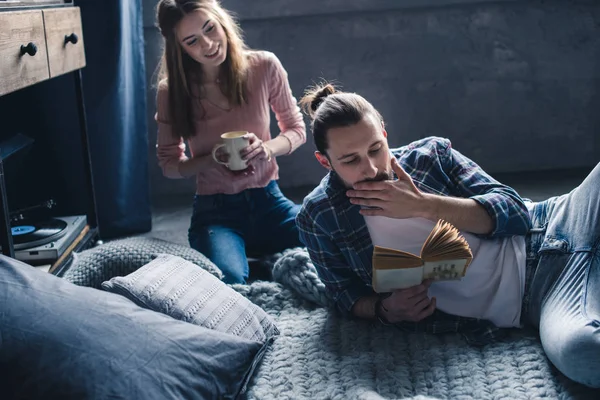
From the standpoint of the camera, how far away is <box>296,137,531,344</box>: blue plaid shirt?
1466 mm

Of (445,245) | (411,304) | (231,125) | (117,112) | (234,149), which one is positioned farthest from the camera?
(117,112)

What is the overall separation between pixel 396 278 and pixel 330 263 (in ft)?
0.78

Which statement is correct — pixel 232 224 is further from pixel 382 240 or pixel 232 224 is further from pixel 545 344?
pixel 545 344

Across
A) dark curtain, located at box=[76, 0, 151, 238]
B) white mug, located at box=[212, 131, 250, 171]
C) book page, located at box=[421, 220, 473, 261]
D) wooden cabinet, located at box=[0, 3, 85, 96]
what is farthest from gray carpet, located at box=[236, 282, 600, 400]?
dark curtain, located at box=[76, 0, 151, 238]

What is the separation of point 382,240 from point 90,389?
70cm

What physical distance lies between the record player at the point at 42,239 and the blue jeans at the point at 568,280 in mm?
1311

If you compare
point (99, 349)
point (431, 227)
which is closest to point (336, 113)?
point (431, 227)

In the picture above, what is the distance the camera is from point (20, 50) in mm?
1636

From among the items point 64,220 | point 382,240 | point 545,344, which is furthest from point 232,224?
point 545,344

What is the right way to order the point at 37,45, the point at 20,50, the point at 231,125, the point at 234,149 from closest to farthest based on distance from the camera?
1. the point at 20,50
2. the point at 37,45
3. the point at 234,149
4. the point at 231,125

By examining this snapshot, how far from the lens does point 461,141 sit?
3.13 metres

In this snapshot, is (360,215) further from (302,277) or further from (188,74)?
(188,74)

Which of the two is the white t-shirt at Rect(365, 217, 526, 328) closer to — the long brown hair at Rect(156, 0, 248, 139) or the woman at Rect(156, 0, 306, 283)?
the woman at Rect(156, 0, 306, 283)

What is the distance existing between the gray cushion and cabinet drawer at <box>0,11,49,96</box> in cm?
58
